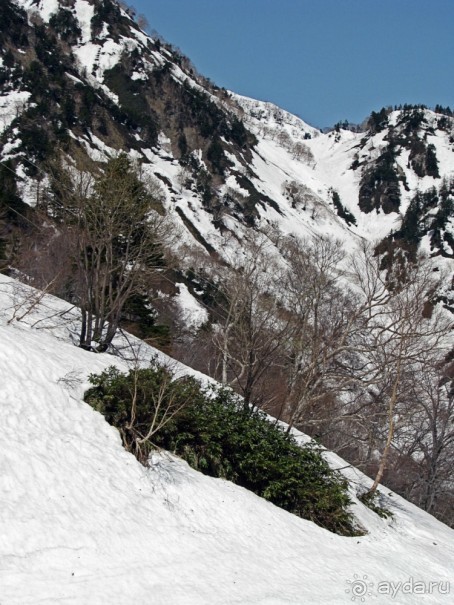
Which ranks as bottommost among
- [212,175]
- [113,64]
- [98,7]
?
[212,175]

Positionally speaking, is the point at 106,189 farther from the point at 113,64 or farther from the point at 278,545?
the point at 113,64

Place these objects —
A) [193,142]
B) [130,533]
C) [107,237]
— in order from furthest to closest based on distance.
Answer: [193,142]
[107,237]
[130,533]

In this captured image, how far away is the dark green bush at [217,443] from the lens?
9086 millimetres

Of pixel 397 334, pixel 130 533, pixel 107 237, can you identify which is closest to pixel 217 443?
pixel 130 533

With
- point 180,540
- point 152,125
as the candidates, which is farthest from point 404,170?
point 180,540

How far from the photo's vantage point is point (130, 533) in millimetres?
6355

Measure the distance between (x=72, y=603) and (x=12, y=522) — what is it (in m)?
1.27

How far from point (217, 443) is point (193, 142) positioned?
297 feet

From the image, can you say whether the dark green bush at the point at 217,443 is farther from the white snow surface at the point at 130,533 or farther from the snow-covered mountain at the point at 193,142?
the snow-covered mountain at the point at 193,142

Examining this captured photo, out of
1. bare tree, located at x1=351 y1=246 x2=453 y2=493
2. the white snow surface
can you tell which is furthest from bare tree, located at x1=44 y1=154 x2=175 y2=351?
bare tree, located at x1=351 y1=246 x2=453 y2=493

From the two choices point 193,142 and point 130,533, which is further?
point 193,142

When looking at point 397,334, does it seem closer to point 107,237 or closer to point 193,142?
point 107,237

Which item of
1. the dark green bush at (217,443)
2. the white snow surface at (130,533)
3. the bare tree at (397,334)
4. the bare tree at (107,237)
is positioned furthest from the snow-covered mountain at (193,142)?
the white snow surface at (130,533)

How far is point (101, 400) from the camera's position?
8.95m
